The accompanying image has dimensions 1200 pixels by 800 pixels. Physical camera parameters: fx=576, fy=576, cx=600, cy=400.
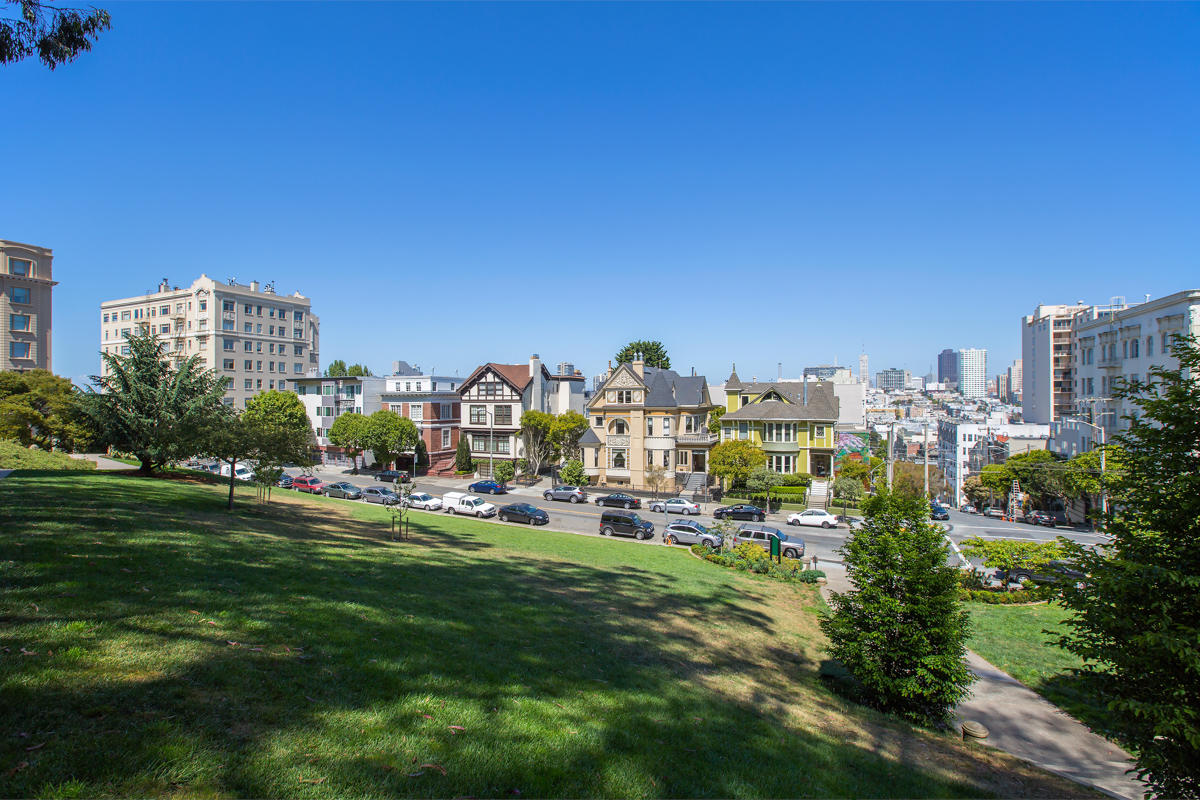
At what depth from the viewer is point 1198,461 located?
8.62 meters

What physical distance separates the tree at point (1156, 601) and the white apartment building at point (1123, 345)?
139 ft

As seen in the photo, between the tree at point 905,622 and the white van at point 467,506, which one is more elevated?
the tree at point 905,622

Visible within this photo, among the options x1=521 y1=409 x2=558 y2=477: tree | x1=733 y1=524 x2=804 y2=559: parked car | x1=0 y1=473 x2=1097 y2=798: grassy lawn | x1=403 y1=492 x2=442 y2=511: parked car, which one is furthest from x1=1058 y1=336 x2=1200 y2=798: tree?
x1=521 y1=409 x2=558 y2=477: tree

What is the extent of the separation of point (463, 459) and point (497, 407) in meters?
7.01

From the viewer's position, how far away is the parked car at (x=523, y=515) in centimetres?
3816

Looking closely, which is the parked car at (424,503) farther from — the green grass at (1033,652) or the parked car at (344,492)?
the green grass at (1033,652)

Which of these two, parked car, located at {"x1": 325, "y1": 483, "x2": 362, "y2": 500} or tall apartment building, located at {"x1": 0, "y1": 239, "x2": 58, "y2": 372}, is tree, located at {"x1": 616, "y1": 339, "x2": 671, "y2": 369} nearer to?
parked car, located at {"x1": 325, "y1": 483, "x2": 362, "y2": 500}

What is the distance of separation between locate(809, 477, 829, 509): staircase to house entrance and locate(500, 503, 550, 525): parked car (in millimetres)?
25360

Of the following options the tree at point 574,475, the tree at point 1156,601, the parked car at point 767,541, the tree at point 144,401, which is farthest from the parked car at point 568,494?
the tree at point 1156,601

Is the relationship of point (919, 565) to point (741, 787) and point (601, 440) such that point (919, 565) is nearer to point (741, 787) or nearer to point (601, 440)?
point (741, 787)

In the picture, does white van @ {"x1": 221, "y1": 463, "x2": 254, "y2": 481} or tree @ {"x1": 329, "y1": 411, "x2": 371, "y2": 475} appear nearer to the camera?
white van @ {"x1": 221, "y1": 463, "x2": 254, "y2": 481}

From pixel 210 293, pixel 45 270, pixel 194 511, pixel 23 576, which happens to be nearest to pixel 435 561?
pixel 194 511

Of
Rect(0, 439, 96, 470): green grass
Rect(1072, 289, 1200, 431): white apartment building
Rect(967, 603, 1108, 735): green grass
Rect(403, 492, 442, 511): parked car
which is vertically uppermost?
Rect(1072, 289, 1200, 431): white apartment building

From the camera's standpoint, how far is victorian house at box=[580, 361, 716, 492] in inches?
2247
